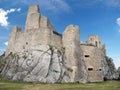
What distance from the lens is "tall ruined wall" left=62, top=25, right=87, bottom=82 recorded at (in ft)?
113

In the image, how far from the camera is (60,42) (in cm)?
3653

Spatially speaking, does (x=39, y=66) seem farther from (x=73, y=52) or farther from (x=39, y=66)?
(x=73, y=52)

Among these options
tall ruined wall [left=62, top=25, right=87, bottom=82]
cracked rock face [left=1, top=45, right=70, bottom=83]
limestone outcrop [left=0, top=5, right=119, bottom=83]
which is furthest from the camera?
tall ruined wall [left=62, top=25, right=87, bottom=82]

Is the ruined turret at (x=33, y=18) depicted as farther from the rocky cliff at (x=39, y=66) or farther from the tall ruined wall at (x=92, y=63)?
the tall ruined wall at (x=92, y=63)

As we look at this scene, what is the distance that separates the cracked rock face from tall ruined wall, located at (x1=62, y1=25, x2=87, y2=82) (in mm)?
1414

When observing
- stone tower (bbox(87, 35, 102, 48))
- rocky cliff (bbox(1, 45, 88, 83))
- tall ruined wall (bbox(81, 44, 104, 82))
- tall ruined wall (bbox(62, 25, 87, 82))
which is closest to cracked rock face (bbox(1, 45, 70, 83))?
rocky cliff (bbox(1, 45, 88, 83))

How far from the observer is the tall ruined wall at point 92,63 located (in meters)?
37.7

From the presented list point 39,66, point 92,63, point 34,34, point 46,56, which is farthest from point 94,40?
point 39,66

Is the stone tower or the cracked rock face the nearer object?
the cracked rock face

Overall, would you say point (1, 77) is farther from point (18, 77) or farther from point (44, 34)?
point (44, 34)

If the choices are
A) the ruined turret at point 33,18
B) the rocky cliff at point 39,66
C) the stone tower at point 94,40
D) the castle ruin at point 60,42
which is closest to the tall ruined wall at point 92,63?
the castle ruin at point 60,42

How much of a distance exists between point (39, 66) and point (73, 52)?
7.38 m

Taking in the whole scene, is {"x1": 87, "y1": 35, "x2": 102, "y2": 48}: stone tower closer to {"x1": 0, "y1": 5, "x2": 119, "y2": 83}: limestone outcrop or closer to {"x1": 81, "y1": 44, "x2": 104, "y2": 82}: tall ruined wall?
{"x1": 0, "y1": 5, "x2": 119, "y2": 83}: limestone outcrop

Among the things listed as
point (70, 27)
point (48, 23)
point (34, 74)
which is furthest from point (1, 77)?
point (70, 27)
